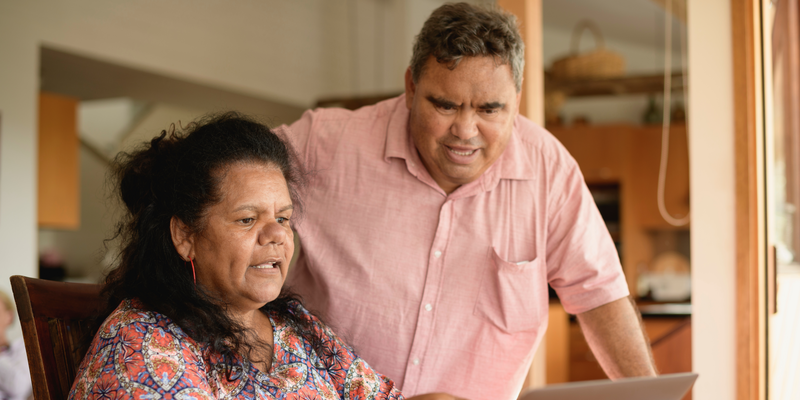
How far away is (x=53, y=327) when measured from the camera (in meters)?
1.32

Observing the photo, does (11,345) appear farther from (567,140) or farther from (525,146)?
(567,140)

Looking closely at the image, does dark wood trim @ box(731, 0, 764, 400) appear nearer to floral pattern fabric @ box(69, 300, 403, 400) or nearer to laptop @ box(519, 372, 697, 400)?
laptop @ box(519, 372, 697, 400)

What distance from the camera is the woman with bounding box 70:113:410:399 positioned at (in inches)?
46.9

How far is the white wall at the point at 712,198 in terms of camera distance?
1.88 metres

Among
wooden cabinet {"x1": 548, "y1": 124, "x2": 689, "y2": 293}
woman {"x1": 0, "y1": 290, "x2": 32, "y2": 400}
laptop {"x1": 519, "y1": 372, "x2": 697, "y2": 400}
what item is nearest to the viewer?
laptop {"x1": 519, "y1": 372, "x2": 697, "y2": 400}

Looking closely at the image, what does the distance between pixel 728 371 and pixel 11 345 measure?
3.04 metres

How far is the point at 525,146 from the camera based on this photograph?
1697 millimetres

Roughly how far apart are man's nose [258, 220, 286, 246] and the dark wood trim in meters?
1.27

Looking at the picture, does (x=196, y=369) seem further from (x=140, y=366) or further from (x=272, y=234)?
(x=272, y=234)

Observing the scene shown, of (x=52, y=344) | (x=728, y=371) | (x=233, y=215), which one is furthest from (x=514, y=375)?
(x=52, y=344)

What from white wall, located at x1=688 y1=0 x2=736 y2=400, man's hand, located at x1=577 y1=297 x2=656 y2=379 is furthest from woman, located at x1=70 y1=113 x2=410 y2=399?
white wall, located at x1=688 y1=0 x2=736 y2=400

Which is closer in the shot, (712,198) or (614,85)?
(712,198)

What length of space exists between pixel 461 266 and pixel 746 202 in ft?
2.72

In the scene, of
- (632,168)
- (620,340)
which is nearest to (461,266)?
(620,340)
